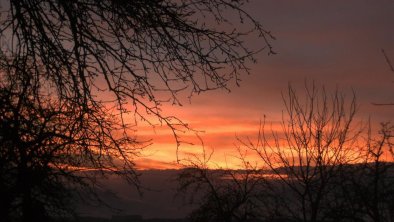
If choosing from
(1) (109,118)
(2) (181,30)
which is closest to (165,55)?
(2) (181,30)

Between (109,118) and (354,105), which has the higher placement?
(354,105)

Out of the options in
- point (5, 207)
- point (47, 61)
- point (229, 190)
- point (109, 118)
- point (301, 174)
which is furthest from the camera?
point (229, 190)

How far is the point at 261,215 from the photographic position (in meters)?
17.4

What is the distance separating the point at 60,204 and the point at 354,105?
8772 mm

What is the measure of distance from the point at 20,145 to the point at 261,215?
11.6 meters

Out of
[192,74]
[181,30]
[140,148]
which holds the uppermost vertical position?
[181,30]

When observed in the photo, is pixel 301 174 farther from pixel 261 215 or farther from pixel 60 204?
pixel 60 204

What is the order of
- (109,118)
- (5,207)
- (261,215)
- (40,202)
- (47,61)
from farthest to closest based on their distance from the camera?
(261,215) < (40,202) < (5,207) < (109,118) < (47,61)

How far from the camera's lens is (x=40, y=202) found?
10.4 meters

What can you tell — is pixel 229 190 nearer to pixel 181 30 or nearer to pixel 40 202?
pixel 40 202

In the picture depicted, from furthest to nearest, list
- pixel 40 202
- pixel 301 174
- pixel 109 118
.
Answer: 1. pixel 301 174
2. pixel 40 202
3. pixel 109 118

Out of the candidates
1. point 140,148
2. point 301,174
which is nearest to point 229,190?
point 301,174

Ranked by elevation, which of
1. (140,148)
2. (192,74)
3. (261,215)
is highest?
(192,74)

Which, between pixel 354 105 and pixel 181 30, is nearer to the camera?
pixel 181 30
